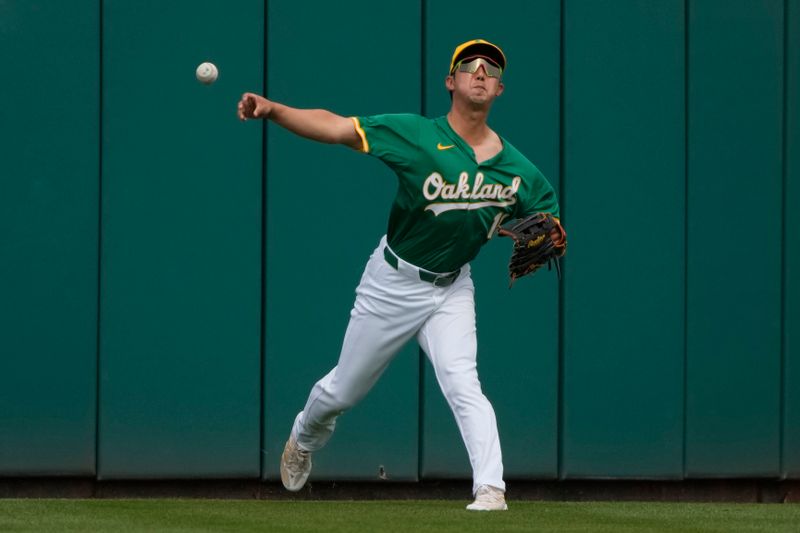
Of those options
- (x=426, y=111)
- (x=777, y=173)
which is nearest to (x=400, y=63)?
(x=426, y=111)

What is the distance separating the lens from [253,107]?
5.96 m

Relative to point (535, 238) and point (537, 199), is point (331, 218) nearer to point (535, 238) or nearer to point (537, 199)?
point (537, 199)

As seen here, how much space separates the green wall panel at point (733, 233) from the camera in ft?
28.7

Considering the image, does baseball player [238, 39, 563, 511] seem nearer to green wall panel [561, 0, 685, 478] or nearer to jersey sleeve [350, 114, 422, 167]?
jersey sleeve [350, 114, 422, 167]

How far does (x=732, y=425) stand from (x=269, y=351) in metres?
2.74

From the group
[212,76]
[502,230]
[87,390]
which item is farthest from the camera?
[87,390]

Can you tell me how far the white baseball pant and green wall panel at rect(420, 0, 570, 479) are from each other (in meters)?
1.82

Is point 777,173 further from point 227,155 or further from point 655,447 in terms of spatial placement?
point 227,155

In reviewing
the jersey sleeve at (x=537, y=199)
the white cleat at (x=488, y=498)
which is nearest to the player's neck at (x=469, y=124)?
the jersey sleeve at (x=537, y=199)

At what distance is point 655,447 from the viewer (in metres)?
8.73

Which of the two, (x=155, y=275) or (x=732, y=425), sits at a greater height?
(x=155, y=275)

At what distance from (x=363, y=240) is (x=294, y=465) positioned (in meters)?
1.62

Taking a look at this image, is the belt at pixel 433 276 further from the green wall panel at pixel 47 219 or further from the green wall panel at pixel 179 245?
the green wall panel at pixel 47 219

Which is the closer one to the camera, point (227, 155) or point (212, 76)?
point (212, 76)
